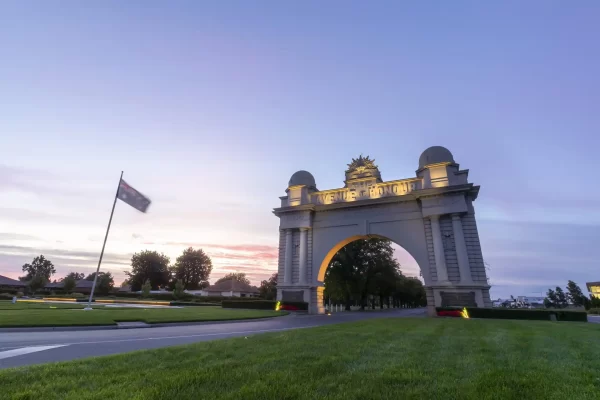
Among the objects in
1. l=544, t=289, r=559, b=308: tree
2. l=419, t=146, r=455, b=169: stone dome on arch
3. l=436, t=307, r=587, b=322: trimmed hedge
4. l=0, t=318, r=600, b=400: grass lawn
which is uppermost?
l=419, t=146, r=455, b=169: stone dome on arch

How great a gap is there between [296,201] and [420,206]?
12.6m

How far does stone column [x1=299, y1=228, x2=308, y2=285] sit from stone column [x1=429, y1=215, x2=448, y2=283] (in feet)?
39.9

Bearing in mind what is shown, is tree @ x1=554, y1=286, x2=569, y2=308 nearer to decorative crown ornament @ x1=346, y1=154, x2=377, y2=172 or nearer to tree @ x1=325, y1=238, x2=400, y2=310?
tree @ x1=325, y1=238, x2=400, y2=310

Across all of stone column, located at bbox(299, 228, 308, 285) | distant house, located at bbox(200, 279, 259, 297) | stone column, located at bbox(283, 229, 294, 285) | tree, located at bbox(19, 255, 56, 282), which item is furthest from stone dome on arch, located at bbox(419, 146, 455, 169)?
tree, located at bbox(19, 255, 56, 282)

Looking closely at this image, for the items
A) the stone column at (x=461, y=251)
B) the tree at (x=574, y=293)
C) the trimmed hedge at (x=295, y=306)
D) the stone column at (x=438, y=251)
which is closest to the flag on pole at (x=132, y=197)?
the trimmed hedge at (x=295, y=306)

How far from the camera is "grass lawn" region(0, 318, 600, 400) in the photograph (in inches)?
150

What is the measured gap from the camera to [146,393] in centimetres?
375

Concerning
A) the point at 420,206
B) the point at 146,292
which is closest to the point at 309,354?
the point at 420,206

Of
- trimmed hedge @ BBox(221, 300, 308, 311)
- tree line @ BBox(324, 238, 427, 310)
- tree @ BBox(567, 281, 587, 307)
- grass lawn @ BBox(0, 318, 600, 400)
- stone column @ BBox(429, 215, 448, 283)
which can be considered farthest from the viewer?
tree @ BBox(567, 281, 587, 307)

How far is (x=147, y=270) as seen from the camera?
3337 inches

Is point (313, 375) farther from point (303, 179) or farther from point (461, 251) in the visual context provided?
point (303, 179)

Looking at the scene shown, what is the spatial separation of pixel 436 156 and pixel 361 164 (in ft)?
24.1

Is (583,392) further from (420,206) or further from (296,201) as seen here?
(296,201)

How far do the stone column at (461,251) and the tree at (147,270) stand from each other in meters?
79.5
